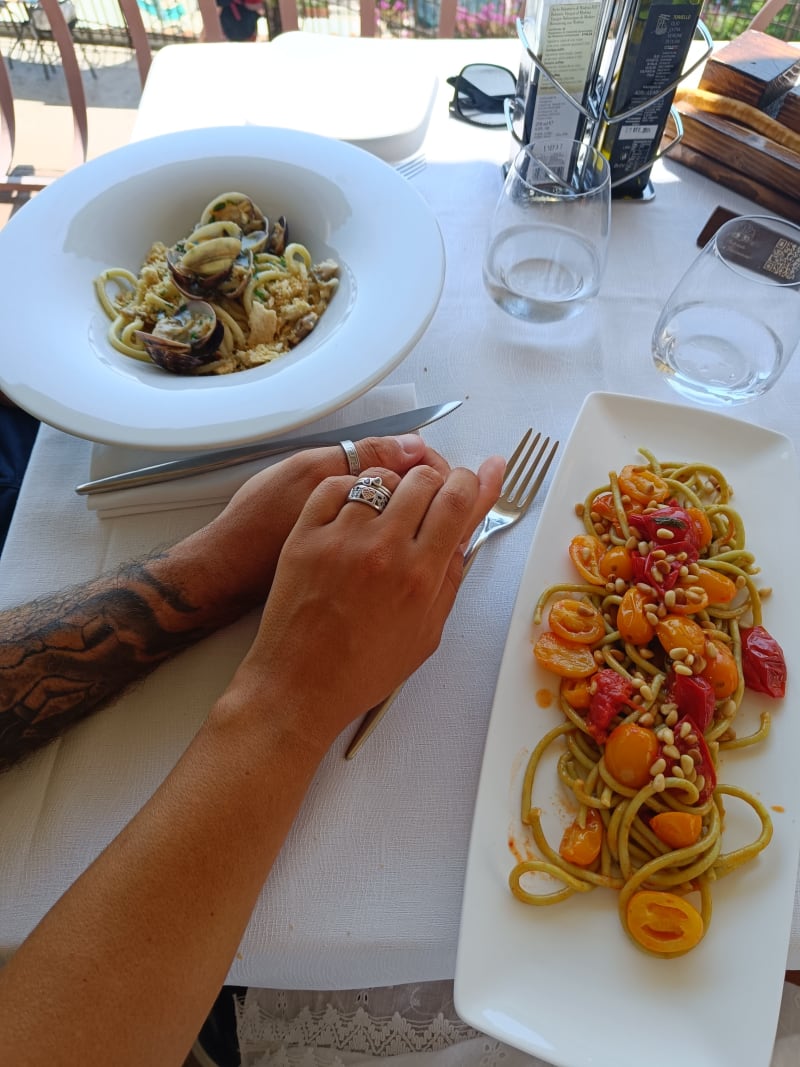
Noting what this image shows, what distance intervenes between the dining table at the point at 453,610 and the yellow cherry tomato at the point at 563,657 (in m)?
0.07

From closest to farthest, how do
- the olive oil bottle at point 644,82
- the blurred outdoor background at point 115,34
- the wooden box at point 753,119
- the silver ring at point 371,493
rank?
1. the silver ring at point 371,493
2. the olive oil bottle at point 644,82
3. the wooden box at point 753,119
4. the blurred outdoor background at point 115,34

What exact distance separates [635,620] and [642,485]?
0.58 ft

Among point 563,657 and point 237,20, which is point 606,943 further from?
point 237,20

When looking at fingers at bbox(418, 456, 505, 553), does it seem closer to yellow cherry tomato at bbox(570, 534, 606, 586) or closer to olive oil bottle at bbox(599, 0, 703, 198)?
yellow cherry tomato at bbox(570, 534, 606, 586)

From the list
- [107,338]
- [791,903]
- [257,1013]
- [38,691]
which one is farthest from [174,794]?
[107,338]

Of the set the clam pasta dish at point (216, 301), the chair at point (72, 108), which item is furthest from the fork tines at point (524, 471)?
the chair at point (72, 108)

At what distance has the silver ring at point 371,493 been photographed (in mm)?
743

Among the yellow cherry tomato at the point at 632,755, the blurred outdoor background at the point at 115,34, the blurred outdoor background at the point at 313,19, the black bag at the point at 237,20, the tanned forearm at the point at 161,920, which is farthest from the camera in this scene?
the blurred outdoor background at the point at 313,19

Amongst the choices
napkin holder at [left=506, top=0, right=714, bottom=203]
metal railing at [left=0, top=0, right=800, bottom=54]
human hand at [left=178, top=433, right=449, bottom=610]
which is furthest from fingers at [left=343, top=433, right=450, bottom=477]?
metal railing at [left=0, top=0, right=800, bottom=54]

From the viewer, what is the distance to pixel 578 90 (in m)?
1.07

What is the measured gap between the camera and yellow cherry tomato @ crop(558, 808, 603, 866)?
0.60 metres

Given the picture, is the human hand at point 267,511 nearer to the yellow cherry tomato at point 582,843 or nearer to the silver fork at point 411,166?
the yellow cherry tomato at point 582,843

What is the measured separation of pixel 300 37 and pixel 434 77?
0.97ft

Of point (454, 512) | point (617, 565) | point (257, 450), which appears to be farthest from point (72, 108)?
point (617, 565)
